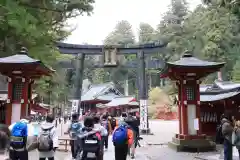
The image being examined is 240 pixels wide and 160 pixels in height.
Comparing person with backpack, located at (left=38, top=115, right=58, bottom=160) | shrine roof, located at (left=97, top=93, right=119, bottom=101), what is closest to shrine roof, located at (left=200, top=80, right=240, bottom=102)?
person with backpack, located at (left=38, top=115, right=58, bottom=160)

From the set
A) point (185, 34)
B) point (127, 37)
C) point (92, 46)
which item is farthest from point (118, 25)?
point (92, 46)

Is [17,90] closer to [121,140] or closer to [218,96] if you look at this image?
[121,140]

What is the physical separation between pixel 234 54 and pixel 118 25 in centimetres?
6386

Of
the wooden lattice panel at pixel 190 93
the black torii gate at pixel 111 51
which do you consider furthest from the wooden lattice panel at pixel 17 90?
the black torii gate at pixel 111 51

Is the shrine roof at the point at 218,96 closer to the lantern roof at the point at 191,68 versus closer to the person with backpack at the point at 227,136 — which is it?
the lantern roof at the point at 191,68

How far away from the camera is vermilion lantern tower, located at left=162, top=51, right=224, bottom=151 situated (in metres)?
13.5

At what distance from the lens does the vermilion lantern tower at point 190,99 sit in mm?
13492

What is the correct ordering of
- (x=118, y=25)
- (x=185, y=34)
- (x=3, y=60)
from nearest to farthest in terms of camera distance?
(x=3, y=60), (x=185, y=34), (x=118, y=25)

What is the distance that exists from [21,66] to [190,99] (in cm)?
793

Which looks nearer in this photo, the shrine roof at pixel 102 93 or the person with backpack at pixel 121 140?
the person with backpack at pixel 121 140

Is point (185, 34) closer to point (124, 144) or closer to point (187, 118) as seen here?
point (187, 118)

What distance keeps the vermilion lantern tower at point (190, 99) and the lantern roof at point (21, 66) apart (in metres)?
5.93

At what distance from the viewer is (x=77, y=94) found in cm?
2711

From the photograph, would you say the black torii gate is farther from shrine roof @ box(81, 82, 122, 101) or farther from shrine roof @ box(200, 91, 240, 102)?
shrine roof @ box(81, 82, 122, 101)
